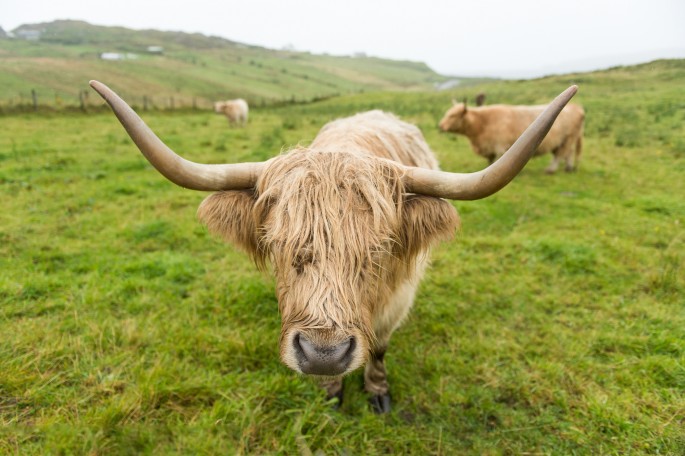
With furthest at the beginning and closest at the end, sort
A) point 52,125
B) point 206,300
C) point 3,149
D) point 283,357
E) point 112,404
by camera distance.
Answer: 1. point 52,125
2. point 3,149
3. point 206,300
4. point 112,404
5. point 283,357

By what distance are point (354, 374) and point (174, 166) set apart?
2219mm

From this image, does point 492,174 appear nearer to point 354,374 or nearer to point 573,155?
point 354,374

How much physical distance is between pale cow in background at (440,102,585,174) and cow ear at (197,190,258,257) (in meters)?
8.32

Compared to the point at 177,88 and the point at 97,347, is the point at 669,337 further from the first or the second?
the point at 177,88

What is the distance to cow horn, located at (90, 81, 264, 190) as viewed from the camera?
5.77ft

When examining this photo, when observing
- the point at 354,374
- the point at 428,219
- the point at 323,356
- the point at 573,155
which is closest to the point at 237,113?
the point at 573,155

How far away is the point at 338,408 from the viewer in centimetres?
293

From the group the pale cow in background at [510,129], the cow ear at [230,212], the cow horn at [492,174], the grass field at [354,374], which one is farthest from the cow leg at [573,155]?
the cow ear at [230,212]

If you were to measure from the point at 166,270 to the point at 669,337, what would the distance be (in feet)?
16.9

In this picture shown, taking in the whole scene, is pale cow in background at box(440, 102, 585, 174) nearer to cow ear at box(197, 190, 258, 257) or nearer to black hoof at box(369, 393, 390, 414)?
black hoof at box(369, 393, 390, 414)

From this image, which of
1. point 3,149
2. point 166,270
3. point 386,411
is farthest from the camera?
point 3,149

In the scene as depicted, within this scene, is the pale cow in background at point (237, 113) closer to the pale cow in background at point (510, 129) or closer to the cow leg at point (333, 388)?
the pale cow in background at point (510, 129)

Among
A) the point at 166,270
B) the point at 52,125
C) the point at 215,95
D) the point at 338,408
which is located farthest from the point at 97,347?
the point at 215,95

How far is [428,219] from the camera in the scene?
7.09ft
